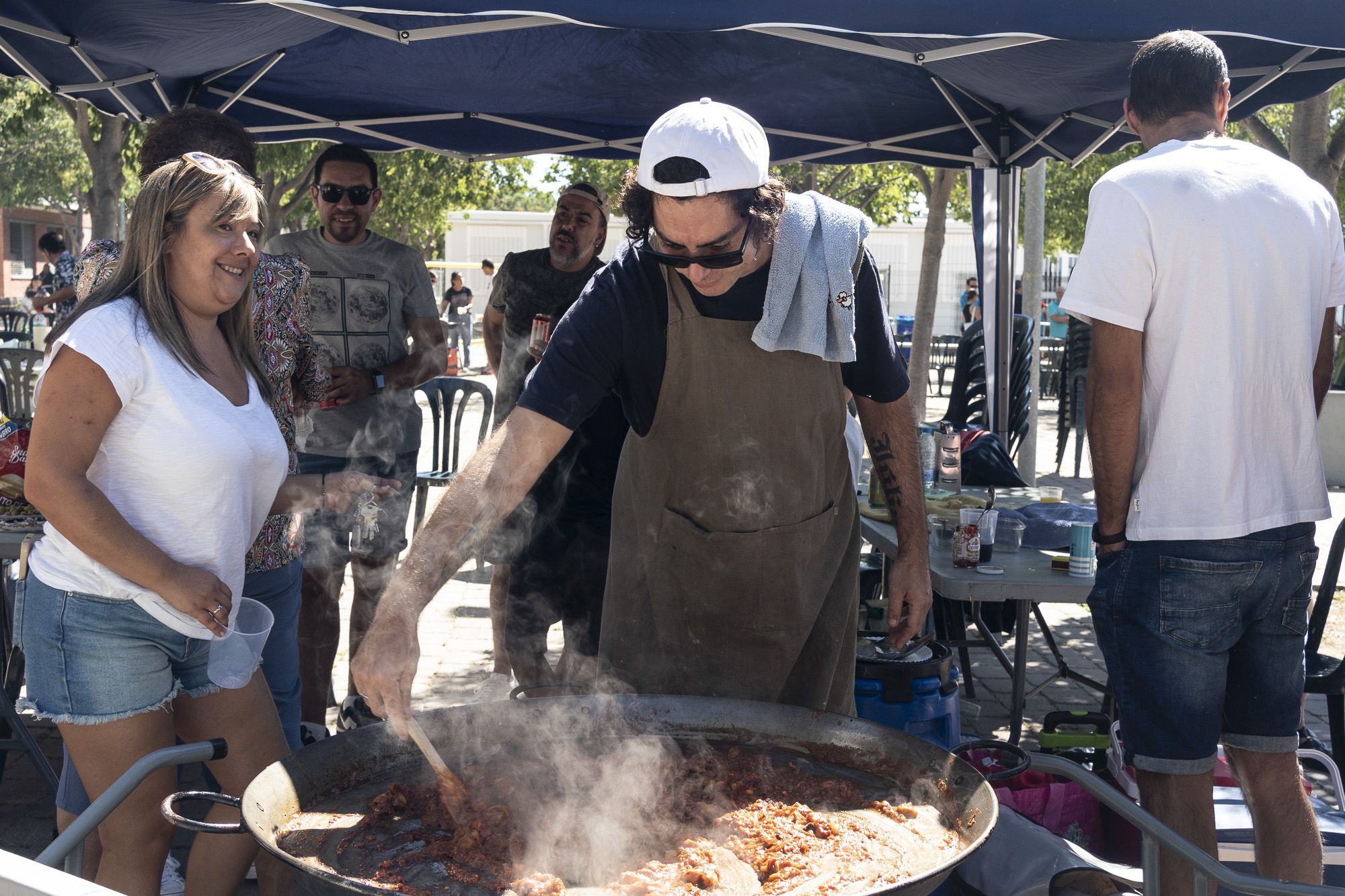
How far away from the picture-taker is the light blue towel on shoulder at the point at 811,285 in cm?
233

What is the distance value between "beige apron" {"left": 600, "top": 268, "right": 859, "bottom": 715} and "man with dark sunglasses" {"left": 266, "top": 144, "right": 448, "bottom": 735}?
6.06 ft

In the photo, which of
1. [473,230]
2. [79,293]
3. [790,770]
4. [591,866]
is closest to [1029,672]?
[790,770]

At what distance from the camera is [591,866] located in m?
1.85

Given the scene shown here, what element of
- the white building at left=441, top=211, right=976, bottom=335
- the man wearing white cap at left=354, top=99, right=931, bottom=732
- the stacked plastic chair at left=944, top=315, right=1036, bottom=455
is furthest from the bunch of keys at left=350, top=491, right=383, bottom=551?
the white building at left=441, top=211, right=976, bottom=335

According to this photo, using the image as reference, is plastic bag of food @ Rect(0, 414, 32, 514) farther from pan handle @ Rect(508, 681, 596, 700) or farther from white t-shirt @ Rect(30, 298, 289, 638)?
pan handle @ Rect(508, 681, 596, 700)

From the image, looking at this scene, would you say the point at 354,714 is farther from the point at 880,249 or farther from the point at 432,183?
the point at 880,249

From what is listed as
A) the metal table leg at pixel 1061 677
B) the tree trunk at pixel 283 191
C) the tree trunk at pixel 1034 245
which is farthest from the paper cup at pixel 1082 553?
the tree trunk at pixel 283 191

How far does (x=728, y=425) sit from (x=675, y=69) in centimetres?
317

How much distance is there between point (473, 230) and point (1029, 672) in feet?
118

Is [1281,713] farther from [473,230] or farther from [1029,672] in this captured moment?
[473,230]

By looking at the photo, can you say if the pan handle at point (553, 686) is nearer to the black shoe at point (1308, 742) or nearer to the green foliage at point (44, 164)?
the black shoe at point (1308, 742)

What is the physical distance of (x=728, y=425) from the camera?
2447mm

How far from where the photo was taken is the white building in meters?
33.6

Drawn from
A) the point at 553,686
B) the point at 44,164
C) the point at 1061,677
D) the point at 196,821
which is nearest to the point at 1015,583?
the point at 1061,677
